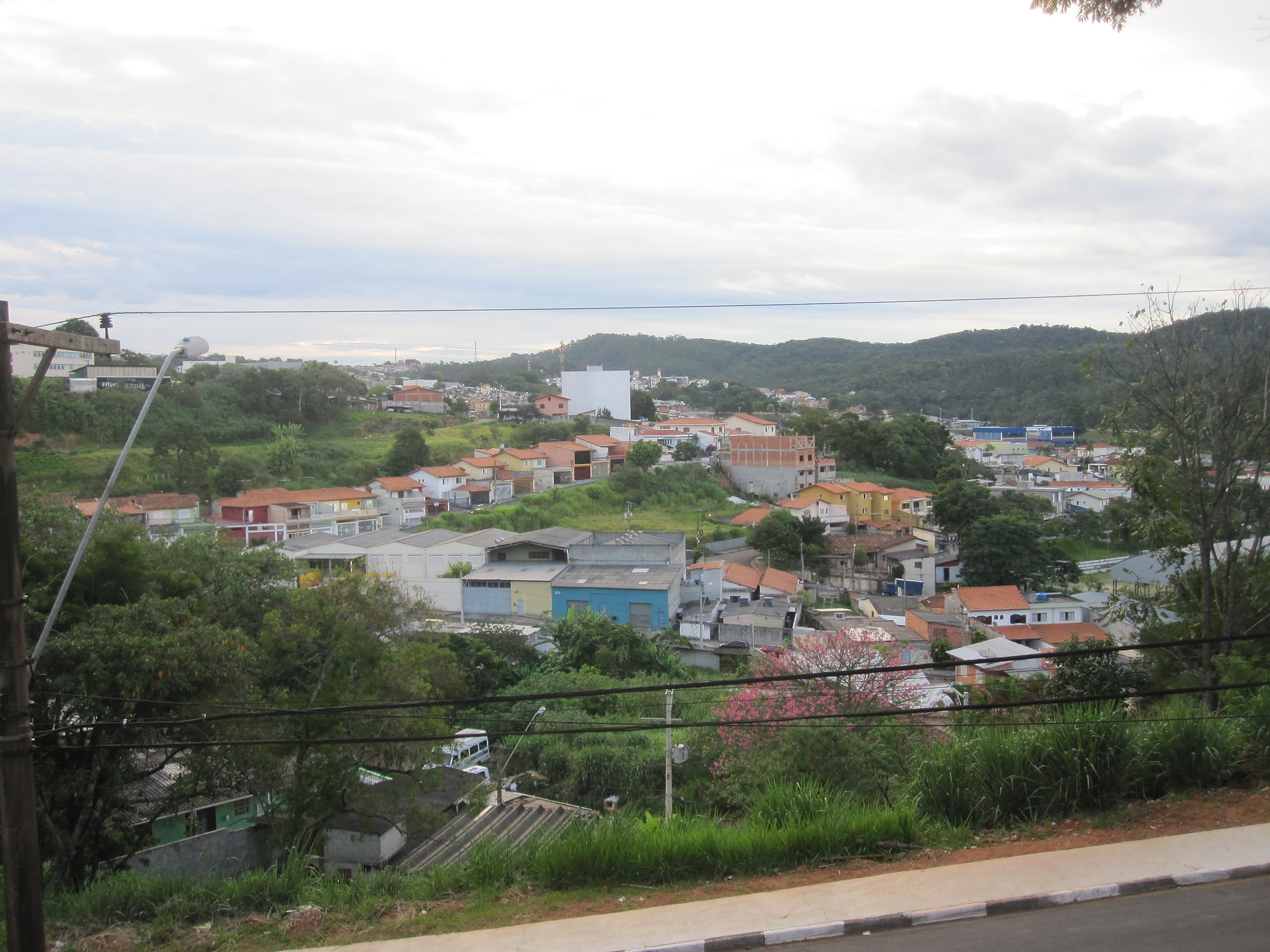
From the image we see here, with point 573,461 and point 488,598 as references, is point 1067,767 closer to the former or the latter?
point 488,598

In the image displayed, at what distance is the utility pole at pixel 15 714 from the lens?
3.23m

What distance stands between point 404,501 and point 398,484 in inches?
37.9

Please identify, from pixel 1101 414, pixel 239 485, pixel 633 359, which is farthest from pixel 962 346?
pixel 1101 414

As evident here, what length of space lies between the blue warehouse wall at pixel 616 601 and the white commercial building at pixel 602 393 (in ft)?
142

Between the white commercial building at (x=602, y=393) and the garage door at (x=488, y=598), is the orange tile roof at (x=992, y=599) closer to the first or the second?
the garage door at (x=488, y=598)

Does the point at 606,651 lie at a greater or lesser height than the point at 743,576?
greater

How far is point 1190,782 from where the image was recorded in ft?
14.3

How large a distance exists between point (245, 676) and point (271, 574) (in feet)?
15.3

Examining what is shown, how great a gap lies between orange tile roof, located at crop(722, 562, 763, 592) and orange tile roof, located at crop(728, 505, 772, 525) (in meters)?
7.14

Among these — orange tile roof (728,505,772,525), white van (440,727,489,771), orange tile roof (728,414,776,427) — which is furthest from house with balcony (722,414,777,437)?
white van (440,727,489,771)

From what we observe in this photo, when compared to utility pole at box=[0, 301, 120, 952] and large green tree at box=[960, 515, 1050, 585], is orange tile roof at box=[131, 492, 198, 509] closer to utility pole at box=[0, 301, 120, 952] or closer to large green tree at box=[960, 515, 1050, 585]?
large green tree at box=[960, 515, 1050, 585]

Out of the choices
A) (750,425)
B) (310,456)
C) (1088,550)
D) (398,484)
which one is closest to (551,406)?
(750,425)

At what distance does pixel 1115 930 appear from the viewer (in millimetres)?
3156

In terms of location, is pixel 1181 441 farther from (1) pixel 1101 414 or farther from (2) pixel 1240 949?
(2) pixel 1240 949
